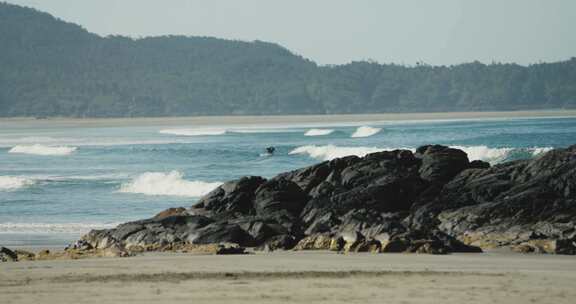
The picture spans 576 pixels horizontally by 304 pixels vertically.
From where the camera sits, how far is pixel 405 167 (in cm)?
2547

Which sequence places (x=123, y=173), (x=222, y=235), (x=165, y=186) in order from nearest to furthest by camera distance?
(x=222, y=235) < (x=165, y=186) < (x=123, y=173)

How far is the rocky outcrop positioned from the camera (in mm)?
19234

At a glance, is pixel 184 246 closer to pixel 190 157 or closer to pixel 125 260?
pixel 125 260

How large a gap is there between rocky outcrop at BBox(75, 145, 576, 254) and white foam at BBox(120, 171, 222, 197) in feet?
42.8

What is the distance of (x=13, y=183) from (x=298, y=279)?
94.2ft

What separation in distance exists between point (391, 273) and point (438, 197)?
306 inches

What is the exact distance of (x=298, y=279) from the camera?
1469 cm

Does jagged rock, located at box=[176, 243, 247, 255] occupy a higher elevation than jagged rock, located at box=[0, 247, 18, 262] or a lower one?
lower

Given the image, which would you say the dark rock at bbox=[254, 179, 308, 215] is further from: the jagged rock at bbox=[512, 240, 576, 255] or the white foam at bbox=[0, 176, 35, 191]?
the white foam at bbox=[0, 176, 35, 191]

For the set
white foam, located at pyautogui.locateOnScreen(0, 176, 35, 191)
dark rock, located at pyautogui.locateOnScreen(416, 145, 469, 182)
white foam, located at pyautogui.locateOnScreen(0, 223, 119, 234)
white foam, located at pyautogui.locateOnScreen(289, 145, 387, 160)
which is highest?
dark rock, located at pyautogui.locateOnScreen(416, 145, 469, 182)

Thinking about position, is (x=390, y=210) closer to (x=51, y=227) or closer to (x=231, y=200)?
(x=231, y=200)

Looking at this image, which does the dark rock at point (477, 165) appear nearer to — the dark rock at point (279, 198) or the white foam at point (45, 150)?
the dark rock at point (279, 198)

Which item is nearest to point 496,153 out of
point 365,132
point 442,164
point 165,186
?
point 165,186

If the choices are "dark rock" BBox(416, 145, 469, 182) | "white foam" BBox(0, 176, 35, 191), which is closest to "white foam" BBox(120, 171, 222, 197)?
"white foam" BBox(0, 176, 35, 191)
